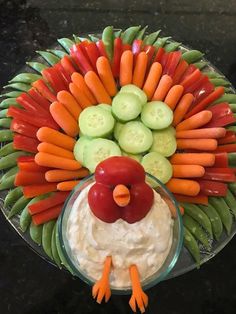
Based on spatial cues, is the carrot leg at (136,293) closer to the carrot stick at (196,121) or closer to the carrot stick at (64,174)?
the carrot stick at (64,174)

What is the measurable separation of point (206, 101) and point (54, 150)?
19.0 inches

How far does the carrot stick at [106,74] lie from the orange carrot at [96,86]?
0.02 m

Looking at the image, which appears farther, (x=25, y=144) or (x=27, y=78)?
(x=27, y=78)

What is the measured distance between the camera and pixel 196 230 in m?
1.27

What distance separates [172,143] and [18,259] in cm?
58

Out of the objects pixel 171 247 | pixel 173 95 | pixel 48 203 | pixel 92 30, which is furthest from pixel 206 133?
pixel 92 30

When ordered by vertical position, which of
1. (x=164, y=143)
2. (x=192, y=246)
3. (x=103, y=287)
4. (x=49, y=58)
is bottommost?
(x=192, y=246)

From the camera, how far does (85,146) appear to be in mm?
1282

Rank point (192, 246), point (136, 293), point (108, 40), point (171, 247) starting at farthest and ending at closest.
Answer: point (108, 40)
point (192, 246)
point (171, 247)
point (136, 293)

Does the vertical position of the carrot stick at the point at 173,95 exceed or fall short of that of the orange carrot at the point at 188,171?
it exceeds it

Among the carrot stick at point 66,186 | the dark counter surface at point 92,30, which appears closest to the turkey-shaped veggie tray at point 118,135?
the carrot stick at point 66,186

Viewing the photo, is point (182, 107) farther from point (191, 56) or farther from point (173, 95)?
point (191, 56)

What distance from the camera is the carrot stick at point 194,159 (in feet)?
4.21

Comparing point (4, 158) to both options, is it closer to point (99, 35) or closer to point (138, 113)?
point (138, 113)
